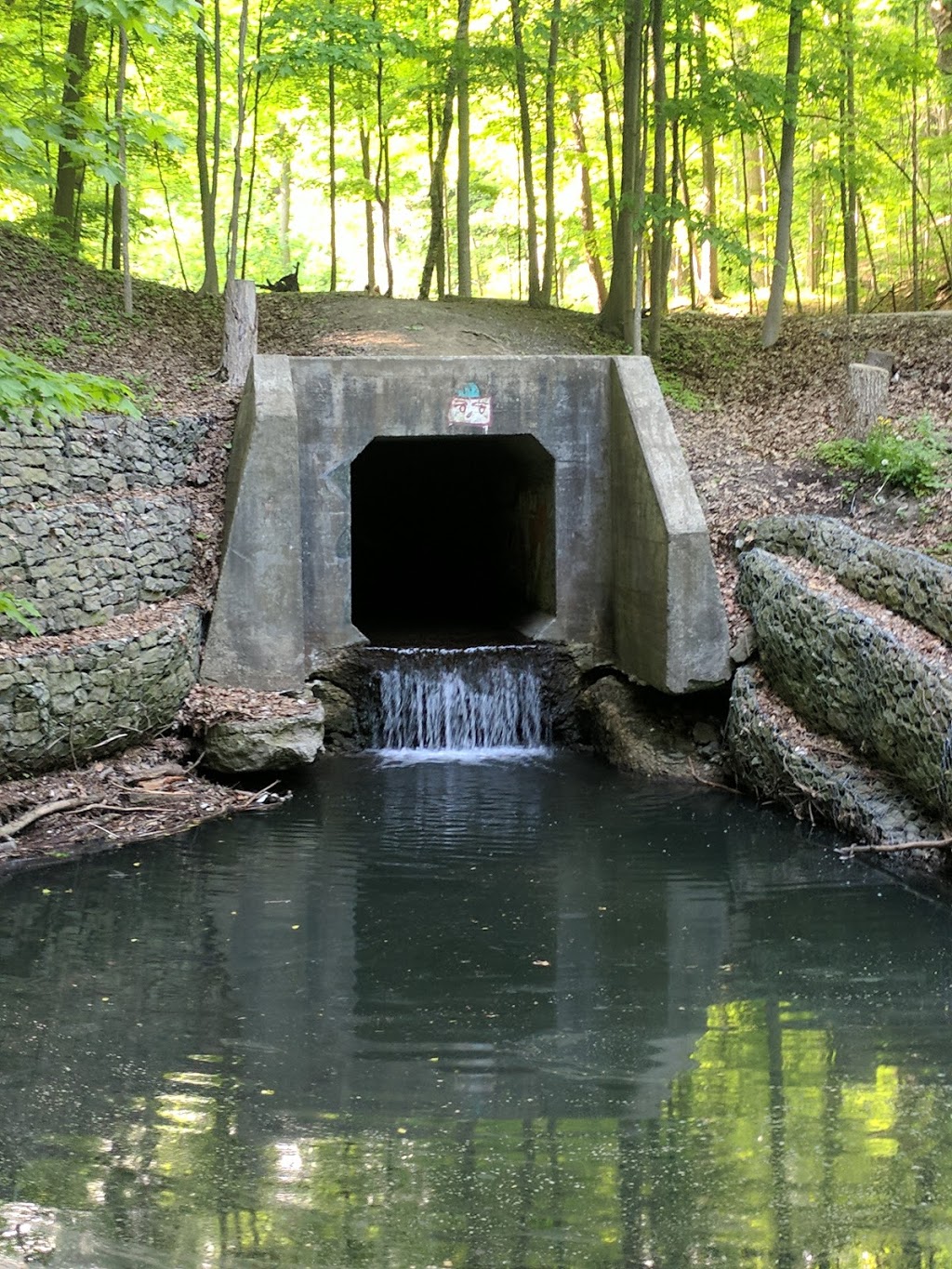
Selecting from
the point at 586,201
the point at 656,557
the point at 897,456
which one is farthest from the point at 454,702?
the point at 586,201

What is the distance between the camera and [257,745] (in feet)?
38.3

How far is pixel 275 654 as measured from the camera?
41.8 ft

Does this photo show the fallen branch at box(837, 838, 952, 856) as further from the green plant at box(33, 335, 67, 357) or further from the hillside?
the green plant at box(33, 335, 67, 357)

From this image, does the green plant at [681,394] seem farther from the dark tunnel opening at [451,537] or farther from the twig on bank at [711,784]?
the twig on bank at [711,784]

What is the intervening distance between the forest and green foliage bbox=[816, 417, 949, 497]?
413 centimetres

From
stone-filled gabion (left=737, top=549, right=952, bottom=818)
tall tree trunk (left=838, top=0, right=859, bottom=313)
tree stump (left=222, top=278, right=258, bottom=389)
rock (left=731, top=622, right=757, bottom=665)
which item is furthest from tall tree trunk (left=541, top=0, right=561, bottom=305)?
rock (left=731, top=622, right=757, bottom=665)

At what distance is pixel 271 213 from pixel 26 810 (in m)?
27.5

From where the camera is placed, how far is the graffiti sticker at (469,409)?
1408 cm

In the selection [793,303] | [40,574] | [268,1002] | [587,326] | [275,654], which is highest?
[793,303]

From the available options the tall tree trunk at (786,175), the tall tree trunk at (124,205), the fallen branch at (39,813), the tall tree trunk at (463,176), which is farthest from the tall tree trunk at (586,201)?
the fallen branch at (39,813)

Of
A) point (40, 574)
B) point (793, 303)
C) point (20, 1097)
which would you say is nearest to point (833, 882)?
point (20, 1097)

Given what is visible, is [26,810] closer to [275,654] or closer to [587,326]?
[275,654]

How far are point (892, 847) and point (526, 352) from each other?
11106 mm

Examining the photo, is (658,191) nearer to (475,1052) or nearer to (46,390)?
(46,390)
